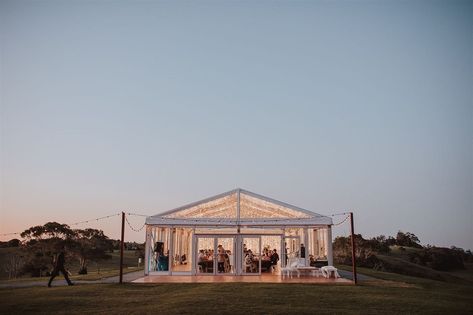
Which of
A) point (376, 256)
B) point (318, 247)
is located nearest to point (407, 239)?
point (376, 256)

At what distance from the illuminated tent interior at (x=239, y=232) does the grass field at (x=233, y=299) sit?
5.07 m

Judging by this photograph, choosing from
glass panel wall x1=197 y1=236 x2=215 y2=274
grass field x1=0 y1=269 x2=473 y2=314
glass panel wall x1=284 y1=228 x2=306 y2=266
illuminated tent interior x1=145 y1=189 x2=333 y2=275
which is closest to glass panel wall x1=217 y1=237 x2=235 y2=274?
illuminated tent interior x1=145 y1=189 x2=333 y2=275

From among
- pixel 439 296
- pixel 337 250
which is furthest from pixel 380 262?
pixel 439 296

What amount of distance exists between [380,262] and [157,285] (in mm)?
23850

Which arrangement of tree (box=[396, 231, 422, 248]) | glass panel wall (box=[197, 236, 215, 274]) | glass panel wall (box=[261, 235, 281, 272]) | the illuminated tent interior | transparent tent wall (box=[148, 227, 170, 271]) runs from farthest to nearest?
tree (box=[396, 231, 422, 248]) → glass panel wall (box=[261, 235, 281, 272]) → glass panel wall (box=[197, 236, 215, 274]) → transparent tent wall (box=[148, 227, 170, 271]) → the illuminated tent interior

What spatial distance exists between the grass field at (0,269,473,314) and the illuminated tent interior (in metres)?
5.07

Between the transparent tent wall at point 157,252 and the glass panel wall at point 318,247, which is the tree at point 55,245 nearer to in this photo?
the transparent tent wall at point 157,252

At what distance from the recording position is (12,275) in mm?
35562

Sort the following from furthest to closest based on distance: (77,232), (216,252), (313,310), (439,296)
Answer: (77,232) < (216,252) < (439,296) < (313,310)

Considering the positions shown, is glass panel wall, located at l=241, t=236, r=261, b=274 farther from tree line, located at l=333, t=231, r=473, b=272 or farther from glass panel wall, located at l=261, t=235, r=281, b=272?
tree line, located at l=333, t=231, r=473, b=272

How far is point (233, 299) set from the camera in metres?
11.5

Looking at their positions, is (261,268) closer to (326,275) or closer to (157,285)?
(326,275)

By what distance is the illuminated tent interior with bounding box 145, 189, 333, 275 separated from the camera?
19.8m

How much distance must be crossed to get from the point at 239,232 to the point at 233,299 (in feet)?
28.7
